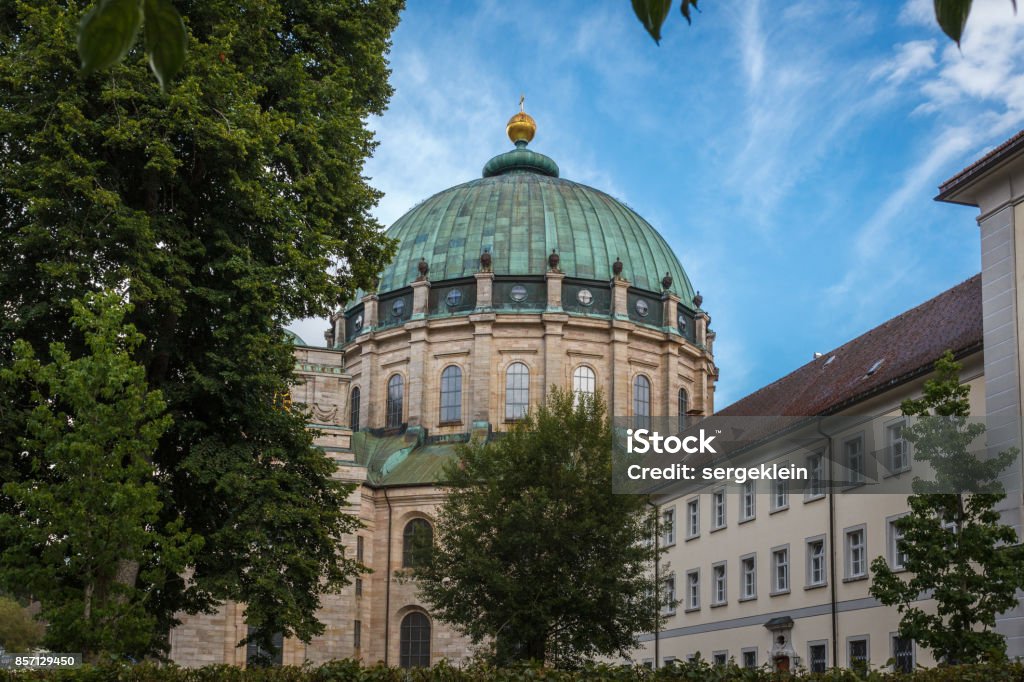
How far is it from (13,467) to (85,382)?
9.50 feet

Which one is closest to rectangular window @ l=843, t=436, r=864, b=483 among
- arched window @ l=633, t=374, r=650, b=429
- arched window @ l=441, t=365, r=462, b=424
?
arched window @ l=633, t=374, r=650, b=429

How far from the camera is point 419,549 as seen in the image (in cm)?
4066

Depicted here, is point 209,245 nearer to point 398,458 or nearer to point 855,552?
point 855,552

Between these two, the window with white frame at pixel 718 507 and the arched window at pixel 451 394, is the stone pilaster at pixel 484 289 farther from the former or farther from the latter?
the window with white frame at pixel 718 507

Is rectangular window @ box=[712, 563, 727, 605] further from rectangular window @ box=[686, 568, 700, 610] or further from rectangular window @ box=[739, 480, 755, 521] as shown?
rectangular window @ box=[739, 480, 755, 521]

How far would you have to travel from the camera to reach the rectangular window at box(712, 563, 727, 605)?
43.5m

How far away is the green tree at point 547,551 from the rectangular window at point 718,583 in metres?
4.79

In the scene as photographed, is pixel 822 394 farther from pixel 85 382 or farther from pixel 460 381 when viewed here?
pixel 460 381

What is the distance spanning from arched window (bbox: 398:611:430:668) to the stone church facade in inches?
5.9

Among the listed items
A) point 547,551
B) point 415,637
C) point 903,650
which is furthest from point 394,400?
point 903,650

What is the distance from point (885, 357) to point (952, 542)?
13515 millimetres

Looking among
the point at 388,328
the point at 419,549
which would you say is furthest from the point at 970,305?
the point at 388,328

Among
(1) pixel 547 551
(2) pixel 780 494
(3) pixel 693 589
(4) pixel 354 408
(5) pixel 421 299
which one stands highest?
(5) pixel 421 299

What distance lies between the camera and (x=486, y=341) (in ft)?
228
